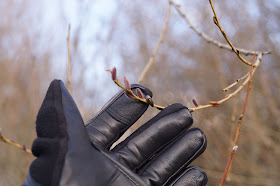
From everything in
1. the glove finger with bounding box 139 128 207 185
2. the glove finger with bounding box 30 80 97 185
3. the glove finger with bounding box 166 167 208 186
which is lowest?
the glove finger with bounding box 166 167 208 186

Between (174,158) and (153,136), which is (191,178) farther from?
(153,136)

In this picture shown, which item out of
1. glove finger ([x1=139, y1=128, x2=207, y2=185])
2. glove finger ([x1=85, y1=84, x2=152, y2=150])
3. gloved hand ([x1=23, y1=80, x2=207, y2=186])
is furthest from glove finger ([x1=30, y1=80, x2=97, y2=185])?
glove finger ([x1=139, y1=128, x2=207, y2=185])

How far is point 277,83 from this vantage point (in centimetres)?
444

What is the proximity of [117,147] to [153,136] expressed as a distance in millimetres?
156

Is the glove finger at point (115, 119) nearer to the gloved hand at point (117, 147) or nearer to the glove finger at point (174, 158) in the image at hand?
the gloved hand at point (117, 147)

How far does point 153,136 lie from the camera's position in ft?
3.58

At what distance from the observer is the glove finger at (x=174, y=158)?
1.07 metres

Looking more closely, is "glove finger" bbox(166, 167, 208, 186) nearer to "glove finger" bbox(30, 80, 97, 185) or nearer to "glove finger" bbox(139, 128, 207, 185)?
"glove finger" bbox(139, 128, 207, 185)

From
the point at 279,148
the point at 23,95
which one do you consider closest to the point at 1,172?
the point at 23,95

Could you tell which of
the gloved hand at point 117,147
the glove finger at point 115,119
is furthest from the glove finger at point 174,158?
the glove finger at point 115,119

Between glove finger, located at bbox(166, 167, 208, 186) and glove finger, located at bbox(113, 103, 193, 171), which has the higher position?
glove finger, located at bbox(113, 103, 193, 171)

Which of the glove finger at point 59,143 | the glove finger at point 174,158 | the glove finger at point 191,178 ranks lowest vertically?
the glove finger at point 191,178

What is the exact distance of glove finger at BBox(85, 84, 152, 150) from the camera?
1.10 m

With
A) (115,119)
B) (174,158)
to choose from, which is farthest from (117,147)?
(174,158)
